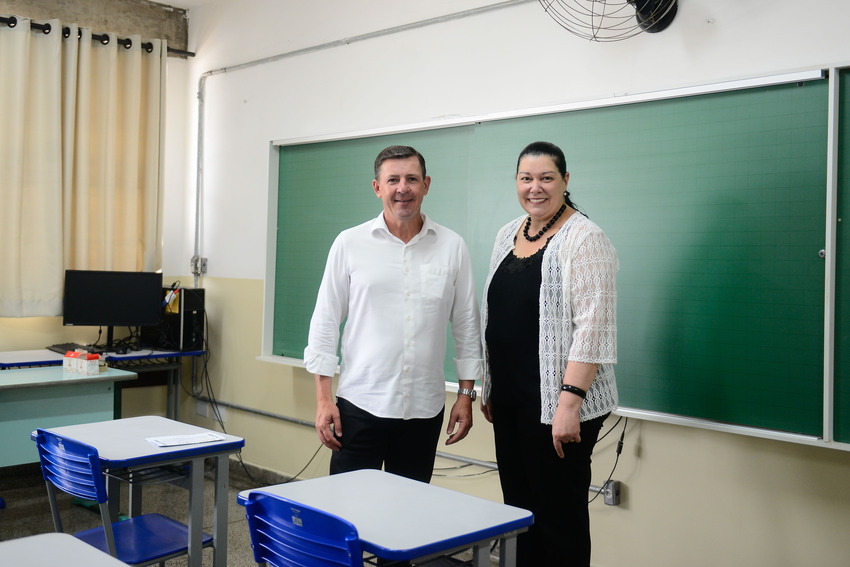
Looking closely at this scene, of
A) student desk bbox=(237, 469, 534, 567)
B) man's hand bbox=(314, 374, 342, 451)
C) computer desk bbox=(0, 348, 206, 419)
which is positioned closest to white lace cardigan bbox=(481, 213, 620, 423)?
student desk bbox=(237, 469, 534, 567)

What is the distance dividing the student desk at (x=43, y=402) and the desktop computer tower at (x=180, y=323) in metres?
0.89

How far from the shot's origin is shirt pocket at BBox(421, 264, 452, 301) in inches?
91.4

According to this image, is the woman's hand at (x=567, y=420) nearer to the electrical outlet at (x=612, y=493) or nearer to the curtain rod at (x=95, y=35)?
the electrical outlet at (x=612, y=493)

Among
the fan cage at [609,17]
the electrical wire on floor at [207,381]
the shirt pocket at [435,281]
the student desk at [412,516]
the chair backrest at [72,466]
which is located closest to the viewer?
the student desk at [412,516]

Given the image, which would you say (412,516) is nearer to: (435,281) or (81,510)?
(435,281)

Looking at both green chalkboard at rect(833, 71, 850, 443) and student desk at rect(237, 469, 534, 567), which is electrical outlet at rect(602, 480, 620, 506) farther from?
student desk at rect(237, 469, 534, 567)

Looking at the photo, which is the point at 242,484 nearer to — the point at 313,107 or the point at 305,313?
the point at 305,313

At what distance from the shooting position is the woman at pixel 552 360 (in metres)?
2.00

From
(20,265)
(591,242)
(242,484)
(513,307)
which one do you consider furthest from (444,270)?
(20,265)

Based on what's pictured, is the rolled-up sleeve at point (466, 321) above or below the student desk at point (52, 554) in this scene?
above

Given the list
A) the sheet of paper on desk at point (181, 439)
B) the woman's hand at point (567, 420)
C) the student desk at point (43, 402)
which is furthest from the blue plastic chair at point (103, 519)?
A: the student desk at point (43, 402)

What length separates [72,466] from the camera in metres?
2.10

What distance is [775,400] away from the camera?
249 cm

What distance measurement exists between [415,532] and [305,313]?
2791mm
